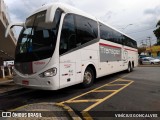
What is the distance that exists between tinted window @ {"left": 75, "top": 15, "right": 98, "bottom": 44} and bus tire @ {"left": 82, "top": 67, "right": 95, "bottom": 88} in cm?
133

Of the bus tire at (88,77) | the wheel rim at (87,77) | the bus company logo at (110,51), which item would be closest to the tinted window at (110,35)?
the bus company logo at (110,51)

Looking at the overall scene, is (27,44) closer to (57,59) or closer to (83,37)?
(57,59)

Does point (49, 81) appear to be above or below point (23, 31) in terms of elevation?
below

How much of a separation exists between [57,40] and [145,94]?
12.5 ft

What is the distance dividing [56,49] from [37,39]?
866 millimetres

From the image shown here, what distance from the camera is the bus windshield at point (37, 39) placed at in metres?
6.98

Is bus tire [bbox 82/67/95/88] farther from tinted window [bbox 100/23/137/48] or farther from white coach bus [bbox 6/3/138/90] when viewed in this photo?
tinted window [bbox 100/23/137/48]

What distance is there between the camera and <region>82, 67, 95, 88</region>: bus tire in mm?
8883

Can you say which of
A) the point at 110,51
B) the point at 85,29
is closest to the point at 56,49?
the point at 85,29

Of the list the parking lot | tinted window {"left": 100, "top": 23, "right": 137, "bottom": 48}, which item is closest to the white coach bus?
the parking lot

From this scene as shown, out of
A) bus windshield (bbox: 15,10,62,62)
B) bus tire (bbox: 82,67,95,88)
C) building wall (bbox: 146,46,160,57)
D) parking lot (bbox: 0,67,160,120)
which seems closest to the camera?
parking lot (bbox: 0,67,160,120)

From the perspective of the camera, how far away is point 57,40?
703 centimetres

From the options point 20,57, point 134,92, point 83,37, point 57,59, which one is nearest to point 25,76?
point 20,57

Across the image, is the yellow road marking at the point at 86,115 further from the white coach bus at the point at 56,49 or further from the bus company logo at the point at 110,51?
the bus company logo at the point at 110,51
